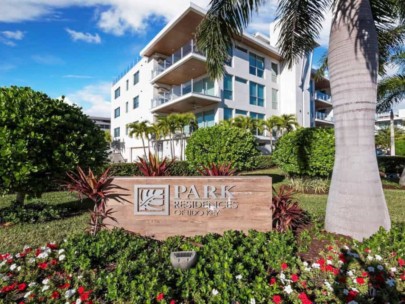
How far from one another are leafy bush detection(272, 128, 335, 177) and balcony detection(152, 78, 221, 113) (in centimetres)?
1204

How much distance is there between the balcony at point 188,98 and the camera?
22.1 meters

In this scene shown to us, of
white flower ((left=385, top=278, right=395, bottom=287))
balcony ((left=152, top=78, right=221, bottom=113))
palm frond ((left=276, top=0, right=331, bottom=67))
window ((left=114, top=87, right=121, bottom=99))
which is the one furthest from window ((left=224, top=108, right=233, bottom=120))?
window ((left=114, top=87, right=121, bottom=99))

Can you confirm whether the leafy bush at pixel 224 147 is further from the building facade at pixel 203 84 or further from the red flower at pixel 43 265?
the red flower at pixel 43 265

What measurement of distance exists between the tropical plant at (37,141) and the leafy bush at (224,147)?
25.9ft

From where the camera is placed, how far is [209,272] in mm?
3158

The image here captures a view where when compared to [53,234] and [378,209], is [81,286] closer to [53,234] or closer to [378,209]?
[53,234]

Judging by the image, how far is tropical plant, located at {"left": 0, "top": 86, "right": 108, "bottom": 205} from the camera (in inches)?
222

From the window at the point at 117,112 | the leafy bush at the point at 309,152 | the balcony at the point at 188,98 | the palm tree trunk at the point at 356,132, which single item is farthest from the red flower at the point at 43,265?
the window at the point at 117,112

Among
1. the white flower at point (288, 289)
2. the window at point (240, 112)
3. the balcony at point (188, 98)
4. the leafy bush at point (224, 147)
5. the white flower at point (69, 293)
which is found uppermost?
the balcony at point (188, 98)

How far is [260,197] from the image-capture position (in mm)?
4484

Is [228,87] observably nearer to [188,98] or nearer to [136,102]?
[188,98]

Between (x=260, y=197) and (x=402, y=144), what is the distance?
4192 cm

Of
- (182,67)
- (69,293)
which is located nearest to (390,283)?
(69,293)

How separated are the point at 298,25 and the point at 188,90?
1735cm
